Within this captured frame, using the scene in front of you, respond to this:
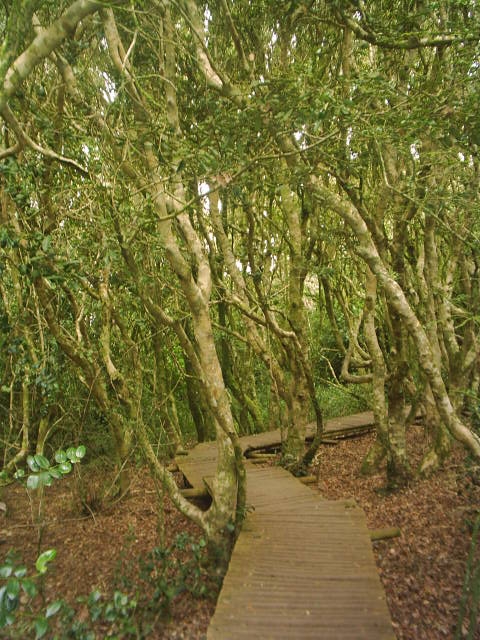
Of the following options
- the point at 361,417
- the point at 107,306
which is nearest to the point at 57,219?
the point at 107,306

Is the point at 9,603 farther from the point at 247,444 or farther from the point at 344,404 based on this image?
the point at 344,404

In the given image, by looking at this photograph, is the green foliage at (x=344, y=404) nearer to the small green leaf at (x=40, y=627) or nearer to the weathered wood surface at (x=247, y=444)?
the weathered wood surface at (x=247, y=444)

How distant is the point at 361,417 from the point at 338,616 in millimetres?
7242

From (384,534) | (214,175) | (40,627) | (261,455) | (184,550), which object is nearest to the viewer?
(40,627)

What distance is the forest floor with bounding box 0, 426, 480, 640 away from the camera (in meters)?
3.69

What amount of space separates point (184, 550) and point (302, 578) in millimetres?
1898

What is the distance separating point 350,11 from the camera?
15.5 feet

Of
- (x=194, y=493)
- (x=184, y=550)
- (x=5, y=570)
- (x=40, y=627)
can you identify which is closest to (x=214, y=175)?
(x=5, y=570)

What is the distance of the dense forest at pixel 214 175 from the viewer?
3.83 meters

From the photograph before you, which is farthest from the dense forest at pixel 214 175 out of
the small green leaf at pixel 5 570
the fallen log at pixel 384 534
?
the fallen log at pixel 384 534

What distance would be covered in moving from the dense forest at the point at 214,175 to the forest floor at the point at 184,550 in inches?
15.0

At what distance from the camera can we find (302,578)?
3.49 meters

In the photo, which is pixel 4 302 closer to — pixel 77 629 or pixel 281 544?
pixel 77 629

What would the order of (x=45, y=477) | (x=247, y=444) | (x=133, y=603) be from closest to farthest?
(x=45, y=477) < (x=133, y=603) < (x=247, y=444)
